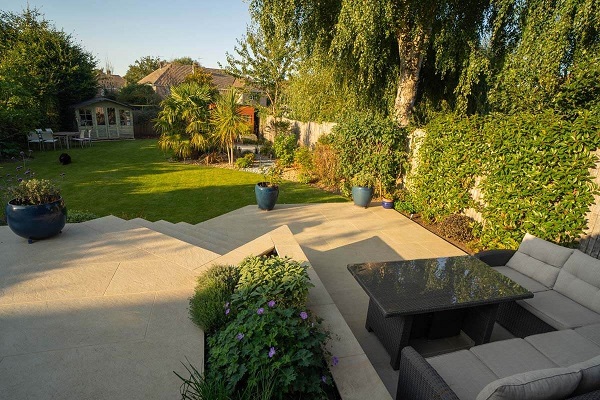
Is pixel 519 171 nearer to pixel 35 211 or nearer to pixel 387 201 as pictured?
pixel 387 201

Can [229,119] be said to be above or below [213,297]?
above

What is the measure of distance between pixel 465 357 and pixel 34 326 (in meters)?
3.76

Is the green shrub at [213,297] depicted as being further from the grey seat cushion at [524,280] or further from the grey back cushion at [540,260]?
the grey back cushion at [540,260]

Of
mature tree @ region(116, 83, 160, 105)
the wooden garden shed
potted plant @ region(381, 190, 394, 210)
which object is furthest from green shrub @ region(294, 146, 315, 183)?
mature tree @ region(116, 83, 160, 105)

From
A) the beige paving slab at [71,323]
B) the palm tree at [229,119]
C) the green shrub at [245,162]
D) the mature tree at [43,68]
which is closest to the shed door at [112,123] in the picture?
the mature tree at [43,68]

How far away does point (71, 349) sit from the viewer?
99.1 inches

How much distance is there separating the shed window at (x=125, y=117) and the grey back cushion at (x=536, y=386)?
24.4 m

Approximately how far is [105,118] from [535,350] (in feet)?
78.6

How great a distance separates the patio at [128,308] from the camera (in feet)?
7.46

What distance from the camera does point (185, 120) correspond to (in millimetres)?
13609

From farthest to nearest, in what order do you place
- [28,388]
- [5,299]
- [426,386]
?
[5,299]
[28,388]
[426,386]

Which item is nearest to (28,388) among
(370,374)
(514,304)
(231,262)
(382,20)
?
(231,262)

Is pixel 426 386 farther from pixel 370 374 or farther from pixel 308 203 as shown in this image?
pixel 308 203

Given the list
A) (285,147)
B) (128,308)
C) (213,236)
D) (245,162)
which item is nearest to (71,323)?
(128,308)
